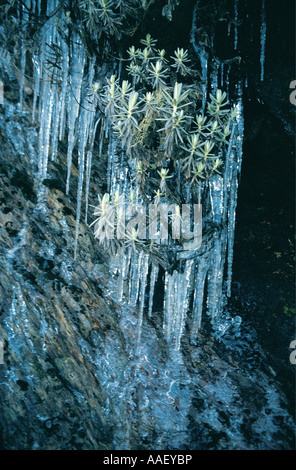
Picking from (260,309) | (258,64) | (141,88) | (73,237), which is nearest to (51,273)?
(73,237)

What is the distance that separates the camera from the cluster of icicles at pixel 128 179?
468 centimetres

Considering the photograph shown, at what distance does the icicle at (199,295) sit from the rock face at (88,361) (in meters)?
0.20

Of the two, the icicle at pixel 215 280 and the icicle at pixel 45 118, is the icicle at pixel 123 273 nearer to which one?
the icicle at pixel 215 280

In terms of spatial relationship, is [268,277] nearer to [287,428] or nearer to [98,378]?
[287,428]

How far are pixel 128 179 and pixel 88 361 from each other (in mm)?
2442

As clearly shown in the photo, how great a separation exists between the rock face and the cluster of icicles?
0.24 m

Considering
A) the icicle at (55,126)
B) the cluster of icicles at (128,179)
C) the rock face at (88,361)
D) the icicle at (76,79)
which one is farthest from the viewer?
the icicle at (55,126)

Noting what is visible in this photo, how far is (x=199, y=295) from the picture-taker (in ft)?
16.8

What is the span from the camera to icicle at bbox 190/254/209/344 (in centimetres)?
504

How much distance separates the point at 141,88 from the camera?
445 cm

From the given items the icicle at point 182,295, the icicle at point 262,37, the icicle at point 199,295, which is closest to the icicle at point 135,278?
the icicle at point 182,295

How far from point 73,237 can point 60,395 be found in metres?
2.03

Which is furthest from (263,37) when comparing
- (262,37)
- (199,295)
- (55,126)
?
(199,295)

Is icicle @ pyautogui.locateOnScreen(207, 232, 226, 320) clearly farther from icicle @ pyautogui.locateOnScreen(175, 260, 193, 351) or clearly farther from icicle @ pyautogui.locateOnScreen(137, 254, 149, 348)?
icicle @ pyautogui.locateOnScreen(137, 254, 149, 348)
